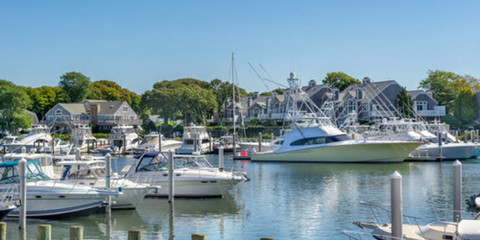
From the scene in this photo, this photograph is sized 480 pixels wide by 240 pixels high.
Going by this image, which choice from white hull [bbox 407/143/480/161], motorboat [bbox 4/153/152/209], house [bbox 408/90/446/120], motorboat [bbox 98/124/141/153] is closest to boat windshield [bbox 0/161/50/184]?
motorboat [bbox 4/153/152/209]

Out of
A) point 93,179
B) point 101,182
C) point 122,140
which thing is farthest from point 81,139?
point 101,182

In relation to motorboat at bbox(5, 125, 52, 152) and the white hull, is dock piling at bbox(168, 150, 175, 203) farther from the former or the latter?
motorboat at bbox(5, 125, 52, 152)

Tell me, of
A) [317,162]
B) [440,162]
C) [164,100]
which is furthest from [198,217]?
[164,100]

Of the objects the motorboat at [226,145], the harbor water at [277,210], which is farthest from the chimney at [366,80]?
the harbor water at [277,210]

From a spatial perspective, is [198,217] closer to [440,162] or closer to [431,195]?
[431,195]

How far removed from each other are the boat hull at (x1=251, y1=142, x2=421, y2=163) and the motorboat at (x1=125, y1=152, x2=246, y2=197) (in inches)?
955

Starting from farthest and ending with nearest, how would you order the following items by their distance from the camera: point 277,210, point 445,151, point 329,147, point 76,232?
point 445,151, point 329,147, point 277,210, point 76,232

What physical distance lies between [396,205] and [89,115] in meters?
106

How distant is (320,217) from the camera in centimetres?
2461

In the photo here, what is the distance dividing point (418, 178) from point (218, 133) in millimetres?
60087

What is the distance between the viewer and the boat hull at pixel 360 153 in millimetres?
51031

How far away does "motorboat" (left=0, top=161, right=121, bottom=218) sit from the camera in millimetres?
23000

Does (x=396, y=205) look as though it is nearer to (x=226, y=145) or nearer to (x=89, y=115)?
(x=226, y=145)

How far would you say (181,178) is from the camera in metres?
28.5
